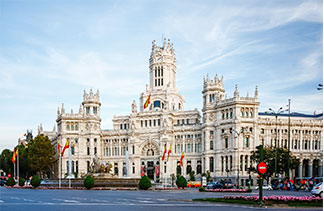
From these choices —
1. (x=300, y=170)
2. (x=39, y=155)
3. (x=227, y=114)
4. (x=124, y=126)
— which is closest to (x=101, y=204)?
(x=227, y=114)

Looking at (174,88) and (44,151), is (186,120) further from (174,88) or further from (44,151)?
(44,151)

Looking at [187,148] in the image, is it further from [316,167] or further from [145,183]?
[145,183]

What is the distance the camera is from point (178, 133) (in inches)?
4875

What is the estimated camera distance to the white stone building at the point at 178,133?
351 feet

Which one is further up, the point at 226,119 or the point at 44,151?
the point at 226,119

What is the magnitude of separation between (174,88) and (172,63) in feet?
29.4

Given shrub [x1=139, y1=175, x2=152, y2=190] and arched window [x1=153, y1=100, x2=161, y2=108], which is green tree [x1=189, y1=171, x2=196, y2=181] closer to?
arched window [x1=153, y1=100, x2=161, y2=108]

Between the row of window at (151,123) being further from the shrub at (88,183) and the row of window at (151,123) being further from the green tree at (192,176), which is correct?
the shrub at (88,183)

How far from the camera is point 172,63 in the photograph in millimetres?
140750

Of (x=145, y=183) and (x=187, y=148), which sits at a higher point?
(x=187, y=148)

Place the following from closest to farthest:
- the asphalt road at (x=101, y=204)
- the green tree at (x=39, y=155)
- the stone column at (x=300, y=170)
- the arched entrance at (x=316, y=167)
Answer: the asphalt road at (x=101, y=204) < the stone column at (x=300, y=170) < the arched entrance at (x=316, y=167) < the green tree at (x=39, y=155)

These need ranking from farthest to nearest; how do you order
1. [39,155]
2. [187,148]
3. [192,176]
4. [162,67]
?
[162,67], [187,148], [39,155], [192,176]

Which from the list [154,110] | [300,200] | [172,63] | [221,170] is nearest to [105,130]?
[154,110]

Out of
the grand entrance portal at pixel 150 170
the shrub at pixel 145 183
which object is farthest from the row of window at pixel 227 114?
the shrub at pixel 145 183
